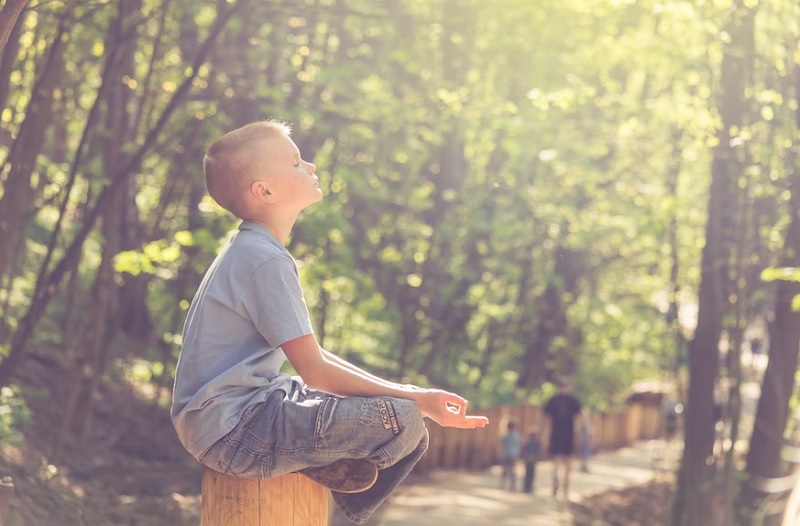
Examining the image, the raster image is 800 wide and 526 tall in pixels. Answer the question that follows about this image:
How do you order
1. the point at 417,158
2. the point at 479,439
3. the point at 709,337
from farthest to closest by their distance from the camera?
the point at 479,439, the point at 417,158, the point at 709,337

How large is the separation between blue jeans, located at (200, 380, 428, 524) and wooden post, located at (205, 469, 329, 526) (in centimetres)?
8

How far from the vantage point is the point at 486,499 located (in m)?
19.5

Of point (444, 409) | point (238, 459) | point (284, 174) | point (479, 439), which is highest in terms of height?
point (284, 174)

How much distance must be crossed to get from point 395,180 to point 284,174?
17054 millimetres

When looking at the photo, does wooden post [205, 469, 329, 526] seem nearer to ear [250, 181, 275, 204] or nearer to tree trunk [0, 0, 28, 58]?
ear [250, 181, 275, 204]

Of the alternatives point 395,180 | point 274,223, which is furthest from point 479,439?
point 274,223

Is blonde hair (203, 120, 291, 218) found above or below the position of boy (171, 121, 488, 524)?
above

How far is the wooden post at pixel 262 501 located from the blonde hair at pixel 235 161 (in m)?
0.84

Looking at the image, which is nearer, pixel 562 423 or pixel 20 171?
pixel 20 171

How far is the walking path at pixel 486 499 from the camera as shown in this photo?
1617 cm

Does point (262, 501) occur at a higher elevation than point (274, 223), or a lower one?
lower

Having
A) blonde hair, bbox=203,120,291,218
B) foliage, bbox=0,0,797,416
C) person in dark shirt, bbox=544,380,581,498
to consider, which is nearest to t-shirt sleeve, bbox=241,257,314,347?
blonde hair, bbox=203,120,291,218

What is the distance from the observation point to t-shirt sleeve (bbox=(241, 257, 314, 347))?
3.81 m

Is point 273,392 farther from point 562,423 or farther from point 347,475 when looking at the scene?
point 562,423
